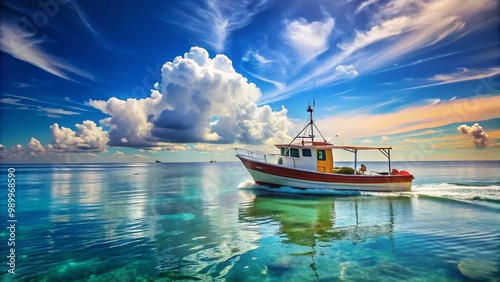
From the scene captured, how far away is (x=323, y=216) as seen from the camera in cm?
1380

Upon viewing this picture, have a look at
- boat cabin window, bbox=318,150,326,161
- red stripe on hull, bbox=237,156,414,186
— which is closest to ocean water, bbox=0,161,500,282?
red stripe on hull, bbox=237,156,414,186

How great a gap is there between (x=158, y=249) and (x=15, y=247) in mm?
5569

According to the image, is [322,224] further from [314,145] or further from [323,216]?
[314,145]

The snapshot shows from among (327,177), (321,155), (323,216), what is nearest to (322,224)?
(323,216)

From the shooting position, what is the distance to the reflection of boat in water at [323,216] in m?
10.2

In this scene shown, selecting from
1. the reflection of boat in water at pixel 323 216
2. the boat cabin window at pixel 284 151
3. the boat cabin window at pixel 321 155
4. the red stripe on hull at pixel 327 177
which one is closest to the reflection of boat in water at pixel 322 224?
the reflection of boat in water at pixel 323 216

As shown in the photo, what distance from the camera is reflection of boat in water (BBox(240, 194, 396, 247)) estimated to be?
401 inches

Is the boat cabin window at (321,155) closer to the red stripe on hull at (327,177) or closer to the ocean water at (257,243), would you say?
the red stripe on hull at (327,177)

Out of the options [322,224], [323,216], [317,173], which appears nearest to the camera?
[322,224]

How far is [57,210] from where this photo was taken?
16.6 meters

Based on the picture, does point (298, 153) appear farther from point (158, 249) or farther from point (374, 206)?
point (158, 249)

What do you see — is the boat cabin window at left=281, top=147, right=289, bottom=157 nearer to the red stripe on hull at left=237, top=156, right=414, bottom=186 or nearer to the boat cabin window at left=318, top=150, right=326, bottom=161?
the red stripe on hull at left=237, top=156, right=414, bottom=186

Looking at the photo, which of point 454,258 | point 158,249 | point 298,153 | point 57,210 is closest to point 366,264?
point 454,258

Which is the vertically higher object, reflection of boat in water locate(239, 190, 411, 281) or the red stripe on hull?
the red stripe on hull
